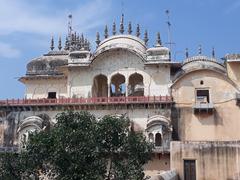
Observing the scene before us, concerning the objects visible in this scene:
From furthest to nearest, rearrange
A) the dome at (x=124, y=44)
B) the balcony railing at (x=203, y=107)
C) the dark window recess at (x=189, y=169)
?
the dome at (x=124, y=44) → the balcony railing at (x=203, y=107) → the dark window recess at (x=189, y=169)

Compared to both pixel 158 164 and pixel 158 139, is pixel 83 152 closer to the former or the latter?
pixel 158 164

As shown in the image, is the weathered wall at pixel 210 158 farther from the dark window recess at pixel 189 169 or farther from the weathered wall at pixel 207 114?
the weathered wall at pixel 207 114

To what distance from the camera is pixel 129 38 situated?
26688 mm

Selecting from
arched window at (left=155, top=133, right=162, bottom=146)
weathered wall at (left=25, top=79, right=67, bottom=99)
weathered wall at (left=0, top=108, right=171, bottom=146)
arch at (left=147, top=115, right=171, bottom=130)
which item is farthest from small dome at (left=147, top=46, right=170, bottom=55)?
weathered wall at (left=25, top=79, right=67, bottom=99)

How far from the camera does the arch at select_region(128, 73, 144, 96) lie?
2661cm

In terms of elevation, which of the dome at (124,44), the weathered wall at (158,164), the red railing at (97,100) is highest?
the dome at (124,44)

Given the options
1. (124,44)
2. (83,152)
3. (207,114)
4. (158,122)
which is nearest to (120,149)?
(83,152)

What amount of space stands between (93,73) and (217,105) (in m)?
7.05

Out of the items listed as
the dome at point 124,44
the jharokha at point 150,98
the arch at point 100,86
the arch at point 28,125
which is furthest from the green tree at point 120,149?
the arch at point 100,86

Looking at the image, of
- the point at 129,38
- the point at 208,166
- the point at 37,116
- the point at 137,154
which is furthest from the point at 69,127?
the point at 129,38

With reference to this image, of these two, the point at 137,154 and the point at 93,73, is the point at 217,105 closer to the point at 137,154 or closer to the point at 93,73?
the point at 93,73

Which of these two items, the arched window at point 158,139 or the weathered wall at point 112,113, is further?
the arched window at point 158,139

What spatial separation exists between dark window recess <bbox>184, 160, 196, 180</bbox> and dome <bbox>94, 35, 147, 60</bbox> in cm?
839

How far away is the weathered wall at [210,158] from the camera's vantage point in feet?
59.8
